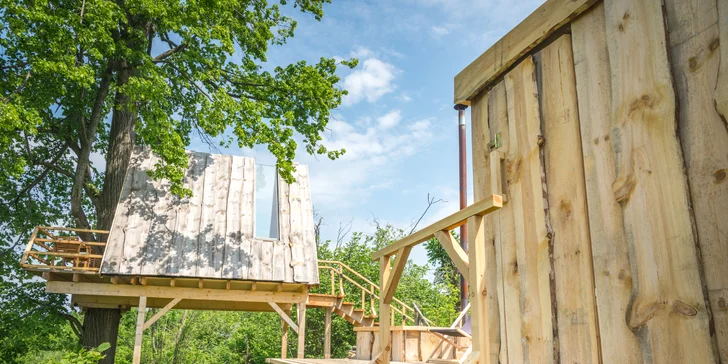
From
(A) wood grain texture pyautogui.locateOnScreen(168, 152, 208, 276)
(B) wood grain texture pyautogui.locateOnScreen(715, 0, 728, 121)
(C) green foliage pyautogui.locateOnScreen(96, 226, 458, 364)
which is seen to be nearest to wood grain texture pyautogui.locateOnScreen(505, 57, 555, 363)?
(B) wood grain texture pyautogui.locateOnScreen(715, 0, 728, 121)

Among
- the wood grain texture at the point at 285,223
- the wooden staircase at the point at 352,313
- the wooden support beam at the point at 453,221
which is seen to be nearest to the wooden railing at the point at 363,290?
the wooden staircase at the point at 352,313

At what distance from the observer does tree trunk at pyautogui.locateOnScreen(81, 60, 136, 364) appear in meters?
12.7

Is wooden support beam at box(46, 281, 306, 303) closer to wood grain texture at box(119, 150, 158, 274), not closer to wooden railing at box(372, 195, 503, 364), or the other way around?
wood grain texture at box(119, 150, 158, 274)

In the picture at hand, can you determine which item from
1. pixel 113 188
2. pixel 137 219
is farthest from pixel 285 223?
pixel 113 188

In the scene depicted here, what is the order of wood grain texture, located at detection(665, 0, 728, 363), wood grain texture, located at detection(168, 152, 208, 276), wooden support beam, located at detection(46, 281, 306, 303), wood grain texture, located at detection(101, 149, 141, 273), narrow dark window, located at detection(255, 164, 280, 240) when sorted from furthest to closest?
narrow dark window, located at detection(255, 164, 280, 240), wood grain texture, located at detection(168, 152, 208, 276), wooden support beam, located at detection(46, 281, 306, 303), wood grain texture, located at detection(101, 149, 141, 273), wood grain texture, located at detection(665, 0, 728, 363)

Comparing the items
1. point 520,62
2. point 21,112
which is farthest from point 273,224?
point 520,62

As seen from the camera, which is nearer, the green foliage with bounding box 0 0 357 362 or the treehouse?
the green foliage with bounding box 0 0 357 362

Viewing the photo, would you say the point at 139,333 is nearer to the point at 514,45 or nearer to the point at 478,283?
the point at 478,283

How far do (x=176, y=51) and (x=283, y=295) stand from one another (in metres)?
7.51

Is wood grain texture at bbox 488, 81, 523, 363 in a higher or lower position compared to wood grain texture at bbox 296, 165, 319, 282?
lower

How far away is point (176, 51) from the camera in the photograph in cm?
1483

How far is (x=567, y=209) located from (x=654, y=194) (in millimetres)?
486

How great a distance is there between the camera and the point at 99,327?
12805 mm

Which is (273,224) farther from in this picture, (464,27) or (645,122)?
(645,122)
